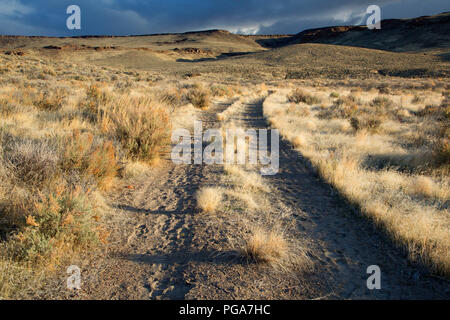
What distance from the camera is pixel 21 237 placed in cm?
256

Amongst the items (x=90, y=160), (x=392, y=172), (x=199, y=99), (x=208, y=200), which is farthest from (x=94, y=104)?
(x=392, y=172)

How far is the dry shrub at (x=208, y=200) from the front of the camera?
13.1ft

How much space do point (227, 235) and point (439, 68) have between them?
5666 centimetres

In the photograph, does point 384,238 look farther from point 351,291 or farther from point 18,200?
point 18,200

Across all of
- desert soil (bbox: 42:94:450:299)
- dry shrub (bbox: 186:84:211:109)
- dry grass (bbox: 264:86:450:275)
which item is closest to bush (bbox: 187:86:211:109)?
dry shrub (bbox: 186:84:211:109)

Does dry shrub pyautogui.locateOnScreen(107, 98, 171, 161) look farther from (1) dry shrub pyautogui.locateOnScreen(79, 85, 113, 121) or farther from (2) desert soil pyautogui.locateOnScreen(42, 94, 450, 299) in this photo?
(2) desert soil pyautogui.locateOnScreen(42, 94, 450, 299)

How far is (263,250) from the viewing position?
2.88 meters

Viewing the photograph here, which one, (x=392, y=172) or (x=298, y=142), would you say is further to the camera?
(x=298, y=142)

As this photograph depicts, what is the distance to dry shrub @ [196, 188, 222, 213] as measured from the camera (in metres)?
3.99

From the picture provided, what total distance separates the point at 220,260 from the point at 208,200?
1.26 metres

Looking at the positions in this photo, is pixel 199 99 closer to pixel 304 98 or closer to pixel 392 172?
pixel 304 98

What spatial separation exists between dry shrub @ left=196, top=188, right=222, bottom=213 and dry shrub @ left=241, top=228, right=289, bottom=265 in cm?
114
